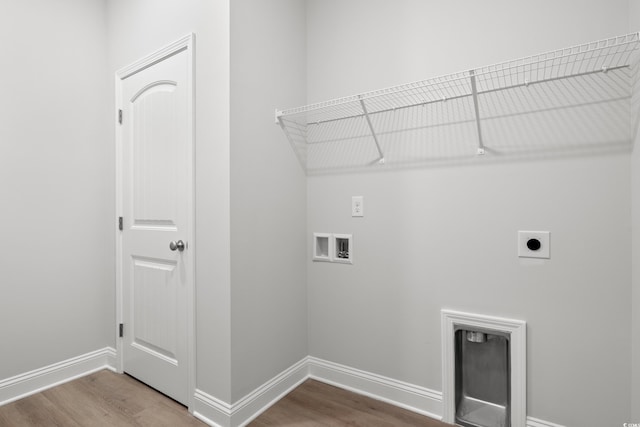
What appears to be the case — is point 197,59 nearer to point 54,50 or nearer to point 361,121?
point 361,121

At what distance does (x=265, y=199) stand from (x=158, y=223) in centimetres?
70

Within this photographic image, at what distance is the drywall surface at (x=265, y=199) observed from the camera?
161 centimetres

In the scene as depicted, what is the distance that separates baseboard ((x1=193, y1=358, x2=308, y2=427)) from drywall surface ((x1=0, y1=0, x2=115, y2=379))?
41.8 inches

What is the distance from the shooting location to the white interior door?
1759 mm

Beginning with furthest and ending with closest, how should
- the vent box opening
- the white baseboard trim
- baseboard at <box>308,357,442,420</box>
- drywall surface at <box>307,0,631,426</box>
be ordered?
baseboard at <box>308,357,442,420</box> < the vent box opening < the white baseboard trim < drywall surface at <box>307,0,631,426</box>

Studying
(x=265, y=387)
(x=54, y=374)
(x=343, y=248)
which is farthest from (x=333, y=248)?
(x=54, y=374)

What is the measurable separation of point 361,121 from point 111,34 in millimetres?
1901

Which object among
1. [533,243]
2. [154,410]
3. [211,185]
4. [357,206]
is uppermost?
[211,185]

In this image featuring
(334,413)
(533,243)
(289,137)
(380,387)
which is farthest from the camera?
(289,137)

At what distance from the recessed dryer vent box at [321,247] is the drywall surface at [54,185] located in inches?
57.0

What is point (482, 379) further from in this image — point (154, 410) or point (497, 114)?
point (154, 410)

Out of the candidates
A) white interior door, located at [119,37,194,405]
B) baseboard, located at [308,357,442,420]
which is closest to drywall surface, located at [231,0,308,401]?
baseboard, located at [308,357,442,420]

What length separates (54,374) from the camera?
201 centimetres

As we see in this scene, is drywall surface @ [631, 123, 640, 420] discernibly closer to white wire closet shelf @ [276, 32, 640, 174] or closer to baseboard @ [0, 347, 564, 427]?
white wire closet shelf @ [276, 32, 640, 174]
